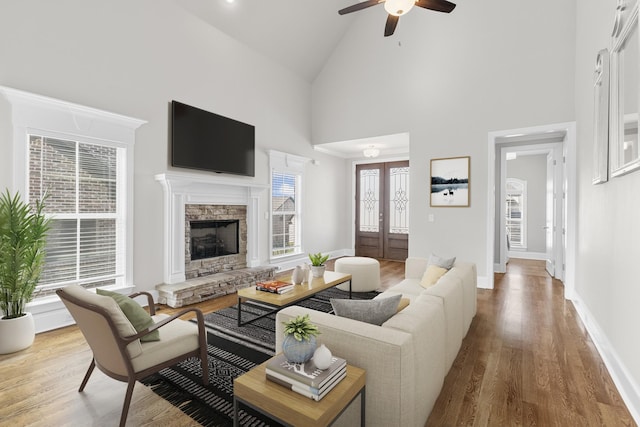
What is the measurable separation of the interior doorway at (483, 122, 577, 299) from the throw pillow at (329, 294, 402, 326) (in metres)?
3.90

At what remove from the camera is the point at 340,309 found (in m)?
1.96

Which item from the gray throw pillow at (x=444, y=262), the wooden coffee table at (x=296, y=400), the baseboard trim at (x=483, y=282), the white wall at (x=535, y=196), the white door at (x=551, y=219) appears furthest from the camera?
the white wall at (x=535, y=196)

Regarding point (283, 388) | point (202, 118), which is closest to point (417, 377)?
point (283, 388)

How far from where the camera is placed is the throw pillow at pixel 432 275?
11.1ft

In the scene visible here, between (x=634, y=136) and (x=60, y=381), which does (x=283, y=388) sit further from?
(x=634, y=136)

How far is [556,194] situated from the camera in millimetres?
5715

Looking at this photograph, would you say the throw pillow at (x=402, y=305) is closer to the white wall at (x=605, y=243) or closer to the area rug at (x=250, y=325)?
the area rug at (x=250, y=325)

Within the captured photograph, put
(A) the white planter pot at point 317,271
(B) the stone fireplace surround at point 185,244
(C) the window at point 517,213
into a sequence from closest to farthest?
1. (A) the white planter pot at point 317,271
2. (B) the stone fireplace surround at point 185,244
3. (C) the window at point 517,213

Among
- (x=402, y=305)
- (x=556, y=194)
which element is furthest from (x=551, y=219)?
(x=402, y=305)

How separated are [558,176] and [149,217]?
677 cm

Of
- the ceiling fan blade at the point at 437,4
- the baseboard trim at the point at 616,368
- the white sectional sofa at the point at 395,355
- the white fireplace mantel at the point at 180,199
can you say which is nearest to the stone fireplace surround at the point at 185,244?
the white fireplace mantel at the point at 180,199

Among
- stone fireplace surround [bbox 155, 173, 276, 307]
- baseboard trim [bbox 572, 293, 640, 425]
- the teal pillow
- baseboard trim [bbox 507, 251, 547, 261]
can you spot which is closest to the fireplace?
stone fireplace surround [bbox 155, 173, 276, 307]

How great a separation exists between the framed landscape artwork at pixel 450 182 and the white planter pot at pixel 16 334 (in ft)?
18.2

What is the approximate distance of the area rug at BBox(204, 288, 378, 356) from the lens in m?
3.02
